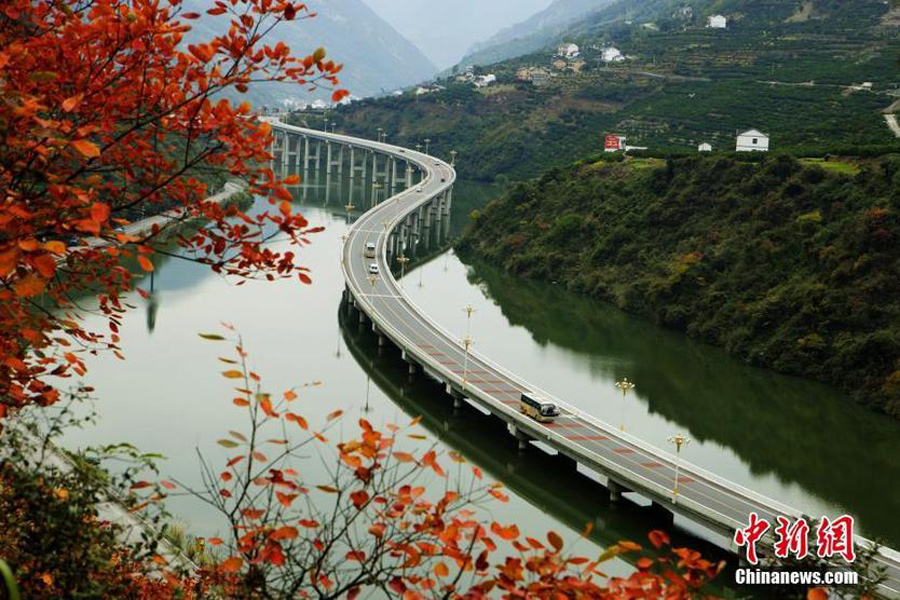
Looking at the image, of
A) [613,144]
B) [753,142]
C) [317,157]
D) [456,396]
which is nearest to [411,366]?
[456,396]

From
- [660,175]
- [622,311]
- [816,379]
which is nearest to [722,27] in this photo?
[660,175]

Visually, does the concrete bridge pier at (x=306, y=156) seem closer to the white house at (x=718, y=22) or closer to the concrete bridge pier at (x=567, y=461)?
the white house at (x=718, y=22)

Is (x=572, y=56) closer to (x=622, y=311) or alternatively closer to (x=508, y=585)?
(x=622, y=311)

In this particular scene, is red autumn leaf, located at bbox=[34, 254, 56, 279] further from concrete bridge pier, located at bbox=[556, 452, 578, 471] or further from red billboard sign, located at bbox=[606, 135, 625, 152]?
red billboard sign, located at bbox=[606, 135, 625, 152]

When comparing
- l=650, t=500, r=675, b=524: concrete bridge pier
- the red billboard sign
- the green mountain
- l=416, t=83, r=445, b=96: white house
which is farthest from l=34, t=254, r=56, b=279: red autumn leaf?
l=416, t=83, r=445, b=96: white house

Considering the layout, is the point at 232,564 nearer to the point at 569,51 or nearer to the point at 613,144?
the point at 613,144
